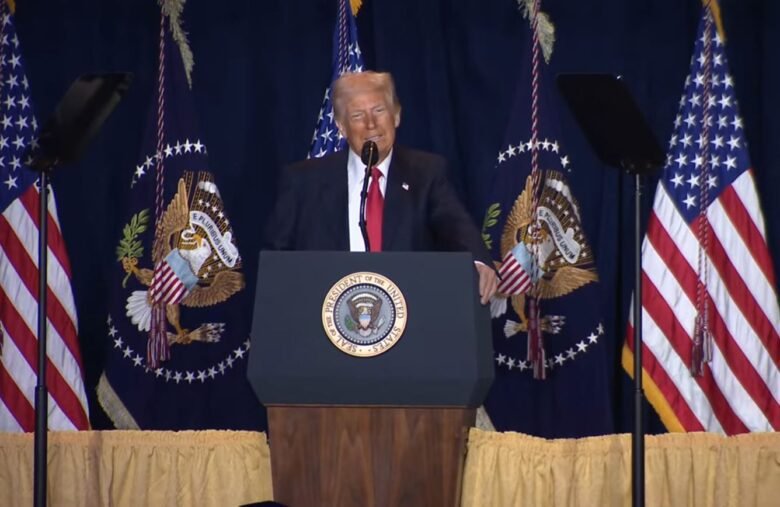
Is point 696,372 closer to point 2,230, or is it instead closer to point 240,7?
point 240,7

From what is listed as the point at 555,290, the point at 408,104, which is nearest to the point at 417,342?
the point at 555,290

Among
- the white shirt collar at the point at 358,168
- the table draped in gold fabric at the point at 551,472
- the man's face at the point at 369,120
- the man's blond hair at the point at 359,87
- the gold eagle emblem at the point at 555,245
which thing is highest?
the man's blond hair at the point at 359,87

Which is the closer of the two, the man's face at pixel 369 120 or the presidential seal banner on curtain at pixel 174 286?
the man's face at pixel 369 120

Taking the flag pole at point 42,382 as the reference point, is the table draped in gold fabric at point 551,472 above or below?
below

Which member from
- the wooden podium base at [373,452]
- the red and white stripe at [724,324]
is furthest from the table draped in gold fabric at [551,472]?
the wooden podium base at [373,452]

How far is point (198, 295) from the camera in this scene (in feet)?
17.4

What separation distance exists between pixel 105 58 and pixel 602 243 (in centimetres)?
225

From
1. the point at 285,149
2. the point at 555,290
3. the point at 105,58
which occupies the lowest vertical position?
the point at 555,290

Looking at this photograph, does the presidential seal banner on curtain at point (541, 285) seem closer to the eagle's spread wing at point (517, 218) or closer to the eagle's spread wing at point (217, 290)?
the eagle's spread wing at point (517, 218)

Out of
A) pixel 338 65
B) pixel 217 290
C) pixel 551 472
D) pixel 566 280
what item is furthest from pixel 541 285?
pixel 217 290

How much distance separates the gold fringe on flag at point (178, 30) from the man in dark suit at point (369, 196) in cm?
140

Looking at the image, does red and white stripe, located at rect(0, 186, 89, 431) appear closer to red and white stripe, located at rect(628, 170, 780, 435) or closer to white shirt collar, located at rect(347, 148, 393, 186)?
white shirt collar, located at rect(347, 148, 393, 186)

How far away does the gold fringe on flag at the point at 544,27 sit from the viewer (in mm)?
5238

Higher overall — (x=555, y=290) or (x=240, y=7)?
(x=240, y=7)
